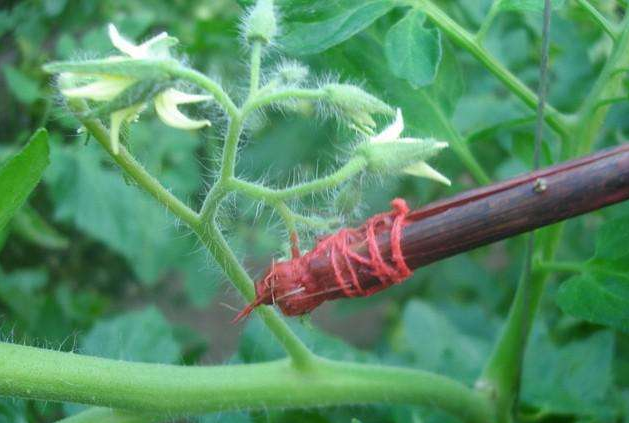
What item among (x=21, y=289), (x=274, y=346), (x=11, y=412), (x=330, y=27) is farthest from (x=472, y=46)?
(x=21, y=289)

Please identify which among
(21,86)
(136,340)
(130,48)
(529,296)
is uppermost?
(21,86)

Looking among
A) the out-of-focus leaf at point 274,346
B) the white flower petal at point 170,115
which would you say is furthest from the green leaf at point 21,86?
the white flower petal at point 170,115

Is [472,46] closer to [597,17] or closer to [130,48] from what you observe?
[597,17]

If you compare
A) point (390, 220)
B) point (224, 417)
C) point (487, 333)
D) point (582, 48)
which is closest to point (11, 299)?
point (224, 417)

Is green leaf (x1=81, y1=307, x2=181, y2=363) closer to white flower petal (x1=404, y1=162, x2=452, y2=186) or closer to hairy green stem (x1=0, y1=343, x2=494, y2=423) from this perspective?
hairy green stem (x1=0, y1=343, x2=494, y2=423)

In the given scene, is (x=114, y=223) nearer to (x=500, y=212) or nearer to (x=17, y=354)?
(x=17, y=354)

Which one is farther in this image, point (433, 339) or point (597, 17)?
point (433, 339)

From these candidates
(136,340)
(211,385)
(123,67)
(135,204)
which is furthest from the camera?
(135,204)

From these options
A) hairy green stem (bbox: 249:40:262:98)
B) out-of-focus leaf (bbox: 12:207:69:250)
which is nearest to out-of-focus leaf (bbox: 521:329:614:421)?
hairy green stem (bbox: 249:40:262:98)
